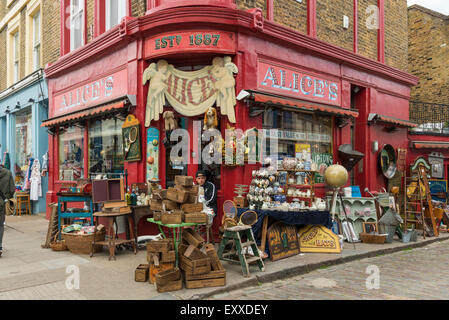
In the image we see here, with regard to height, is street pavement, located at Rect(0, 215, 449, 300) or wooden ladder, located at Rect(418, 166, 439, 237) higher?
wooden ladder, located at Rect(418, 166, 439, 237)

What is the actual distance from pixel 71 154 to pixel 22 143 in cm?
508

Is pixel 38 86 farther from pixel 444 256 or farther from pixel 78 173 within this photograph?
pixel 444 256

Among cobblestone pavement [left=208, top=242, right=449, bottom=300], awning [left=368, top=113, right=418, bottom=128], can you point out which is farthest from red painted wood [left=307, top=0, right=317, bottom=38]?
cobblestone pavement [left=208, top=242, right=449, bottom=300]

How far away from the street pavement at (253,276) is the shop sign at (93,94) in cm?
420

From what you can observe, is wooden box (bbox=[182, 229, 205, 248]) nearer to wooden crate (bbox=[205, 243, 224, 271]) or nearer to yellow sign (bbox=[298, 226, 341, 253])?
wooden crate (bbox=[205, 243, 224, 271])

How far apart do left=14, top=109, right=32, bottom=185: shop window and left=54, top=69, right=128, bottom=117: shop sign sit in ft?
11.0

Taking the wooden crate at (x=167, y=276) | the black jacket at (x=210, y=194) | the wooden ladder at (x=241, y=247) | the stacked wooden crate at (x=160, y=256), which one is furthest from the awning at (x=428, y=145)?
the wooden crate at (x=167, y=276)

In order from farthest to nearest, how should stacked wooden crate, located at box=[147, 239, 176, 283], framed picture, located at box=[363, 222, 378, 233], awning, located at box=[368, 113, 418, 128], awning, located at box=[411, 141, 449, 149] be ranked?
1. awning, located at box=[411, 141, 449, 149]
2. awning, located at box=[368, 113, 418, 128]
3. framed picture, located at box=[363, 222, 378, 233]
4. stacked wooden crate, located at box=[147, 239, 176, 283]

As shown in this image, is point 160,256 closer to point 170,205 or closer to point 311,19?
point 170,205

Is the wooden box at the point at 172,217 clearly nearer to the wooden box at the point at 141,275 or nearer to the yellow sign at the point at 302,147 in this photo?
the wooden box at the point at 141,275

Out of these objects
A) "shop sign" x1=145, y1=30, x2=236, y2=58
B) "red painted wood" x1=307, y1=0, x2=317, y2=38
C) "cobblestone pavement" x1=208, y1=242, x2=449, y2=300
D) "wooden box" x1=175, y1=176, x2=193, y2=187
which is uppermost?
"red painted wood" x1=307, y1=0, x2=317, y2=38

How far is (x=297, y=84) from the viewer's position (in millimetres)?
9539

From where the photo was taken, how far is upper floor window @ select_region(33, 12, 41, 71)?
14.6 metres

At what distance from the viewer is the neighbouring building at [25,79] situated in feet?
44.3
